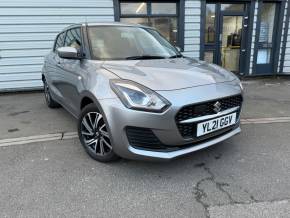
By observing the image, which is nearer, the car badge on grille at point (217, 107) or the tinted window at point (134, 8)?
the car badge on grille at point (217, 107)

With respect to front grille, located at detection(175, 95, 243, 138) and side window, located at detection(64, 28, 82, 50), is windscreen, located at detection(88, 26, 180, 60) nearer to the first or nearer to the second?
side window, located at detection(64, 28, 82, 50)

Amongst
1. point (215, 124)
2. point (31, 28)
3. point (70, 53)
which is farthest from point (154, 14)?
point (215, 124)

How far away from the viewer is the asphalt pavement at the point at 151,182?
225 centimetres

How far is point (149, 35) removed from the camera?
3.87m

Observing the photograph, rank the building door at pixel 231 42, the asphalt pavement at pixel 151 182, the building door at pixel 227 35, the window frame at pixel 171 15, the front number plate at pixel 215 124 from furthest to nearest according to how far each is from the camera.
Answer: the building door at pixel 231 42, the building door at pixel 227 35, the window frame at pixel 171 15, the front number plate at pixel 215 124, the asphalt pavement at pixel 151 182

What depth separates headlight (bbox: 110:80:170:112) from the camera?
2.41 meters

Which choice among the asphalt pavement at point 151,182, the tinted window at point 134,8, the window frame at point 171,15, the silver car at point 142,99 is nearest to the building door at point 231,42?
the window frame at point 171,15

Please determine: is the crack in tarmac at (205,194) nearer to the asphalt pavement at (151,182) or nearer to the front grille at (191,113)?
the asphalt pavement at (151,182)

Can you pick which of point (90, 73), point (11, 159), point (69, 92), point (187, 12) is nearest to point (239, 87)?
point (90, 73)

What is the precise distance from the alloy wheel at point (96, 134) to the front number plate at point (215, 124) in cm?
93

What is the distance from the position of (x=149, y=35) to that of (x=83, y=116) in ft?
5.26

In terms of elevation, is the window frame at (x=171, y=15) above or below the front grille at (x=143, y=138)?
above

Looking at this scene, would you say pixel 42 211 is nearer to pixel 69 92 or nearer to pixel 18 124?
pixel 69 92

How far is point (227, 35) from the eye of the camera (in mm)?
8188
